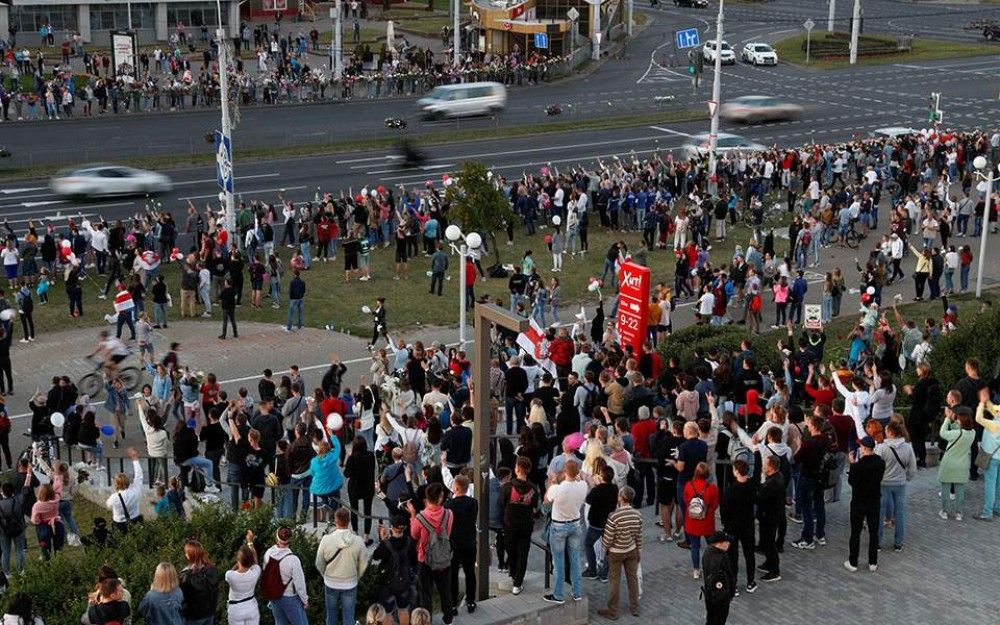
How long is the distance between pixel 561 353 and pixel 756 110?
36.9 m

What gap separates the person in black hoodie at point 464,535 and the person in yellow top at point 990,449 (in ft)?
22.5

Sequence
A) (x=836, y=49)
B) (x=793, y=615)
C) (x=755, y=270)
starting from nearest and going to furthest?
(x=793, y=615)
(x=755, y=270)
(x=836, y=49)

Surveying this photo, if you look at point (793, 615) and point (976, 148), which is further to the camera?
point (976, 148)

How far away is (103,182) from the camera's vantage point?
147 feet

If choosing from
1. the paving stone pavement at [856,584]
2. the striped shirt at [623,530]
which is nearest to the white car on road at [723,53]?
the paving stone pavement at [856,584]

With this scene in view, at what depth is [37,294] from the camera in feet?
112

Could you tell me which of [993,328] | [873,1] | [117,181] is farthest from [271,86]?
[873,1]

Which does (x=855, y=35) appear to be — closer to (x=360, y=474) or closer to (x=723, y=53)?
(x=723, y=53)

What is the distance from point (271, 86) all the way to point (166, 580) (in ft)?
162

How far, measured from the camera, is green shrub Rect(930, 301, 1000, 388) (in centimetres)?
2403

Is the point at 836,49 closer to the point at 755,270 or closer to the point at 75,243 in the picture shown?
the point at 755,270

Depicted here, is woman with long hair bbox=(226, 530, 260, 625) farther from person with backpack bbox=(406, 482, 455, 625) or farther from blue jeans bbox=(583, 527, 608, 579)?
blue jeans bbox=(583, 527, 608, 579)

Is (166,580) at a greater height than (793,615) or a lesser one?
greater

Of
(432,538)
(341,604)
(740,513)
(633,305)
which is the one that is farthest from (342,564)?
(633,305)
